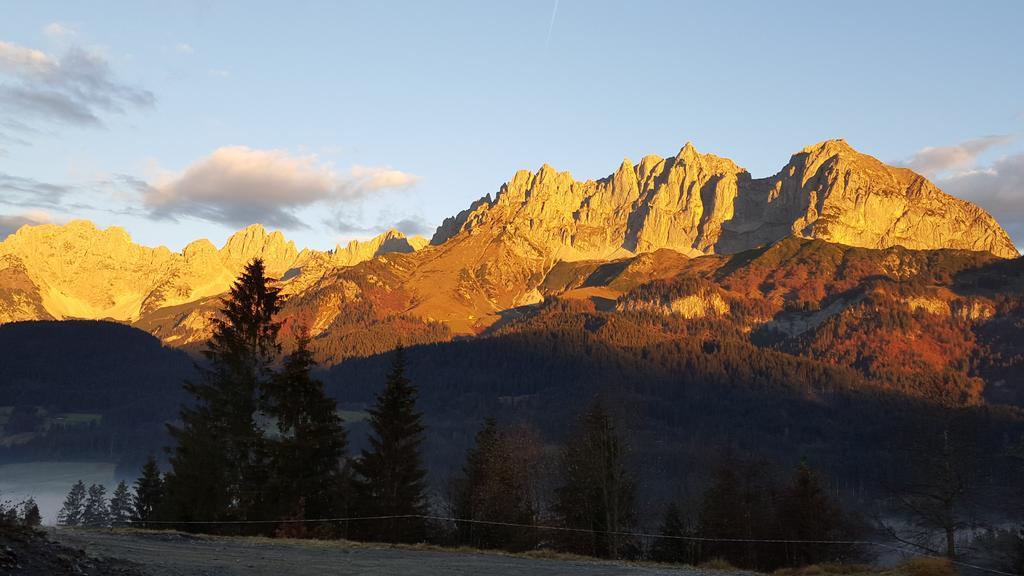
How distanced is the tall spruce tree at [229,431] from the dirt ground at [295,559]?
1446cm

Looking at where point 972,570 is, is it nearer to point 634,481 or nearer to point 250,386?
point 634,481

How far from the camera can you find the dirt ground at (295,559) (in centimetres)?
2538

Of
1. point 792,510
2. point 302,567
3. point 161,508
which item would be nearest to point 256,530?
point 161,508

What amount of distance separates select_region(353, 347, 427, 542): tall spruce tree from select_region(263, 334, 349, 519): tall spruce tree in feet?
18.3

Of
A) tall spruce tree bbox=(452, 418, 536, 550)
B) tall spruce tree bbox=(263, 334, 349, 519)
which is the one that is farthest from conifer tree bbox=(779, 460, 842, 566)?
tall spruce tree bbox=(263, 334, 349, 519)

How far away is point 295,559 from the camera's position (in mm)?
29375

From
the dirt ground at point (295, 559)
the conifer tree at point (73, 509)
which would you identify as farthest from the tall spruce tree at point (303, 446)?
the conifer tree at point (73, 509)

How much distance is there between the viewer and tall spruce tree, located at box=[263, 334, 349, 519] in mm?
52281

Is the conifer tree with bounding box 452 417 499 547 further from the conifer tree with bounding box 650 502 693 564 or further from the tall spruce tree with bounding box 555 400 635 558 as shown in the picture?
the conifer tree with bounding box 650 502 693 564

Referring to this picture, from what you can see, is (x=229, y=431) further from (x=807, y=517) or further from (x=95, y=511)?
(x=95, y=511)

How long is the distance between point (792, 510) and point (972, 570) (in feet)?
136

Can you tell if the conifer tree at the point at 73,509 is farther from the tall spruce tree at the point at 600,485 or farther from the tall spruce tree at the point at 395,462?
the tall spruce tree at the point at 600,485

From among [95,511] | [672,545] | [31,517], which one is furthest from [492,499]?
[95,511]

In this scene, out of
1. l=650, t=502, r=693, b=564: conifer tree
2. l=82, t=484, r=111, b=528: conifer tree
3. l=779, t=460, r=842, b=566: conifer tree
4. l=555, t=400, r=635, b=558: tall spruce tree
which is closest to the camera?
l=555, t=400, r=635, b=558: tall spruce tree
